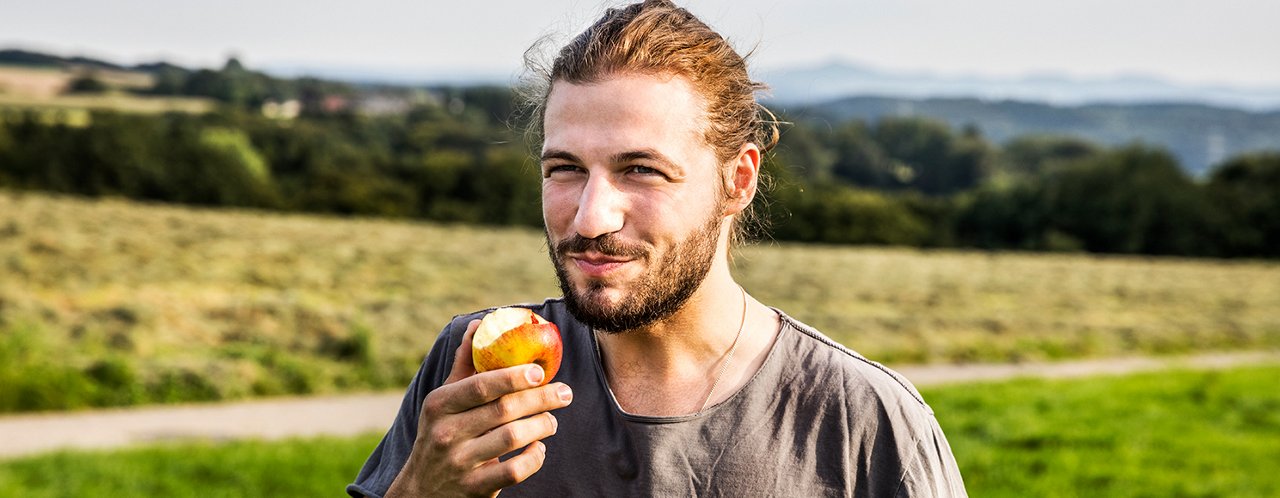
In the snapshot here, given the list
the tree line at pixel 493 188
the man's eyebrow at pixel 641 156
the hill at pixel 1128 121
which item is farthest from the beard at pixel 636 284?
the hill at pixel 1128 121

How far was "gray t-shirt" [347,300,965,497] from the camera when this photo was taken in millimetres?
1742

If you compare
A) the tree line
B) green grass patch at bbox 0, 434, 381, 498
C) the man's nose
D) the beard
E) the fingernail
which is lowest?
the tree line

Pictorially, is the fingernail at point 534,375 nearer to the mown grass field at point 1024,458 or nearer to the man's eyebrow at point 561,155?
the man's eyebrow at point 561,155

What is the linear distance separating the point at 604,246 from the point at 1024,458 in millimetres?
6142

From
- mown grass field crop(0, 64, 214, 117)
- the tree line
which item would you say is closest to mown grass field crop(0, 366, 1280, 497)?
the tree line

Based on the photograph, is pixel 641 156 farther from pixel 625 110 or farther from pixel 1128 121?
pixel 1128 121

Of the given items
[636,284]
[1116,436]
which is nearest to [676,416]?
[636,284]

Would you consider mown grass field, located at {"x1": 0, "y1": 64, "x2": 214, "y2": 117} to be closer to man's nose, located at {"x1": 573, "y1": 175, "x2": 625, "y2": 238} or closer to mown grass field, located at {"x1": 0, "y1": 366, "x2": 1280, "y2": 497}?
mown grass field, located at {"x1": 0, "y1": 366, "x2": 1280, "y2": 497}

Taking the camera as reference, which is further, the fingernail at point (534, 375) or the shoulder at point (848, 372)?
the shoulder at point (848, 372)

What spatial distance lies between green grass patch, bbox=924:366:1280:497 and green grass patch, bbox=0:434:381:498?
4034 millimetres

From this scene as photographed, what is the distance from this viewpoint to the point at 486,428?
1.65 metres

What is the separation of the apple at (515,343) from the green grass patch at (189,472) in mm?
4906

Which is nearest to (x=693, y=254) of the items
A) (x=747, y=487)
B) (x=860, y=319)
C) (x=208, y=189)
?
(x=747, y=487)

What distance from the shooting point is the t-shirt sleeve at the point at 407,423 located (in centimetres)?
198
